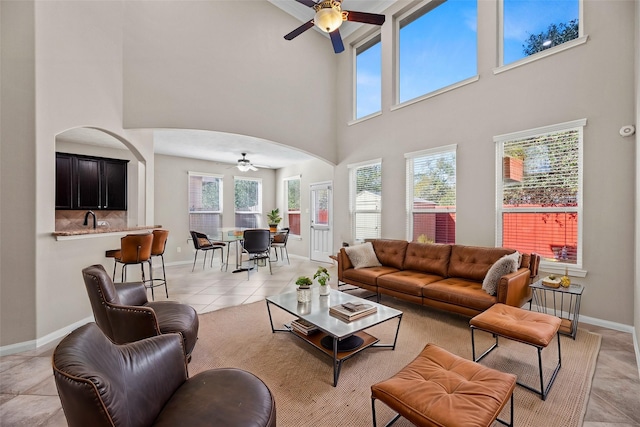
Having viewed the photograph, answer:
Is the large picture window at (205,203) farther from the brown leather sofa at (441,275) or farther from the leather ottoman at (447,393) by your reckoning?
the leather ottoman at (447,393)

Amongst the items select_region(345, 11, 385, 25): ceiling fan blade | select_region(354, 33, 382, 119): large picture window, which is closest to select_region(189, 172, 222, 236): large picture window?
select_region(354, 33, 382, 119): large picture window

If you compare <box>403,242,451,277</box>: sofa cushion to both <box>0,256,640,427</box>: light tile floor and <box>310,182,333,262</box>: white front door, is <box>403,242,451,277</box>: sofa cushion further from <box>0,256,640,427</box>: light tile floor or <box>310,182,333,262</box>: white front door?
<box>310,182,333,262</box>: white front door

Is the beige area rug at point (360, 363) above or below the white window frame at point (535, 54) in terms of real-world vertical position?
below

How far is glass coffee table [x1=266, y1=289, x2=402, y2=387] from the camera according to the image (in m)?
2.14

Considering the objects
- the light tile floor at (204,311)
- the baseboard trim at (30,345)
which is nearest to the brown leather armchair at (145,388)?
the light tile floor at (204,311)

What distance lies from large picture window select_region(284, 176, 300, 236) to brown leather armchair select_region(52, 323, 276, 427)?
6574mm

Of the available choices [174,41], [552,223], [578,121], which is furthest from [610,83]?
[174,41]

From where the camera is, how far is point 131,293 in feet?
8.32

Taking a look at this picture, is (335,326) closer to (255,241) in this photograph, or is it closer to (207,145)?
(255,241)

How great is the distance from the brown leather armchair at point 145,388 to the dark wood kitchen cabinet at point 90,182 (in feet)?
16.0

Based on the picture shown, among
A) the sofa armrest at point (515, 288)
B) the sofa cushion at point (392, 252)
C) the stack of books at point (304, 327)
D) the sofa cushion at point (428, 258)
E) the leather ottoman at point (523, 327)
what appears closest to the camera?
the leather ottoman at point (523, 327)

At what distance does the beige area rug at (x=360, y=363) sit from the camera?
177 centimetres

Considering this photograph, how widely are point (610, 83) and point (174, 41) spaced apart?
548 cm

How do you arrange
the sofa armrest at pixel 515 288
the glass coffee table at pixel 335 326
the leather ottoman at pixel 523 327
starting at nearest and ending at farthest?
the leather ottoman at pixel 523 327 < the glass coffee table at pixel 335 326 < the sofa armrest at pixel 515 288
